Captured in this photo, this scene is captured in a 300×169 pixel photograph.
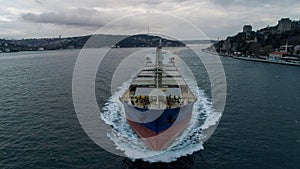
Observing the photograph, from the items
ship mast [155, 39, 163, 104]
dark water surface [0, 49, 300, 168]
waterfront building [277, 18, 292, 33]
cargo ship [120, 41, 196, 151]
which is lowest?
dark water surface [0, 49, 300, 168]

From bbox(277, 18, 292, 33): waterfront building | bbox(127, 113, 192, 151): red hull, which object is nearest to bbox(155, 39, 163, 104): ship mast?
bbox(127, 113, 192, 151): red hull

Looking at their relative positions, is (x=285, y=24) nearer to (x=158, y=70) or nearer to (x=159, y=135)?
(x=158, y=70)

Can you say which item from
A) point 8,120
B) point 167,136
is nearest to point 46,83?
point 8,120

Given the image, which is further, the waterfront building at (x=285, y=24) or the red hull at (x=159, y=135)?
the waterfront building at (x=285, y=24)

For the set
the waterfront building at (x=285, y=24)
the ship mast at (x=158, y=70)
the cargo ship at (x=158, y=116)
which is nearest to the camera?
the cargo ship at (x=158, y=116)

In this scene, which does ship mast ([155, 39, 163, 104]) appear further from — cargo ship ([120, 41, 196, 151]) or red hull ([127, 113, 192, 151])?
red hull ([127, 113, 192, 151])

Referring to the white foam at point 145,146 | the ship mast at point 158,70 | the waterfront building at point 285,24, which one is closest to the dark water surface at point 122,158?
the white foam at point 145,146

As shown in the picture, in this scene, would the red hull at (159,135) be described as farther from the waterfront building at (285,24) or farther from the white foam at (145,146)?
the waterfront building at (285,24)

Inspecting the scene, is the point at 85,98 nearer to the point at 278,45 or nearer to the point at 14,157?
the point at 14,157
